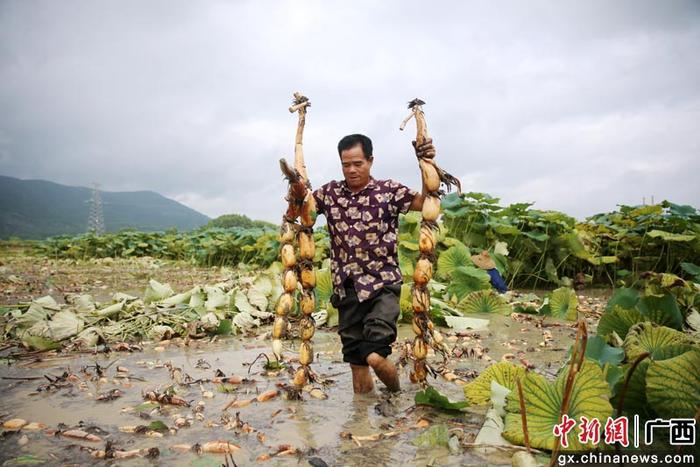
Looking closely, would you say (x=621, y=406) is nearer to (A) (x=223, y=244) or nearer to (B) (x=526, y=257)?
(B) (x=526, y=257)

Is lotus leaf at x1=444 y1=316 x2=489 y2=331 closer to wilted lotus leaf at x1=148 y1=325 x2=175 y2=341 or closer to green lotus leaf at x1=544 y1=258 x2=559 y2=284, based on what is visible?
wilted lotus leaf at x1=148 y1=325 x2=175 y2=341

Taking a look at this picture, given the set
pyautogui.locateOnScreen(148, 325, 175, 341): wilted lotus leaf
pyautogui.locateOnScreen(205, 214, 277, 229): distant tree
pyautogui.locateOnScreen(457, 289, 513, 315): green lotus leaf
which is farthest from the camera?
pyautogui.locateOnScreen(205, 214, 277, 229): distant tree

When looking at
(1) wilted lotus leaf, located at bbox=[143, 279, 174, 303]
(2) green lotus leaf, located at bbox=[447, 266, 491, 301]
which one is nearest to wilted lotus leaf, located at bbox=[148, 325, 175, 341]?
(1) wilted lotus leaf, located at bbox=[143, 279, 174, 303]

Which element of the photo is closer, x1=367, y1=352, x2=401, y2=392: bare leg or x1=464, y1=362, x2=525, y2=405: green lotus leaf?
x1=464, y1=362, x2=525, y2=405: green lotus leaf

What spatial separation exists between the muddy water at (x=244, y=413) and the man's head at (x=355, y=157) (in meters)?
1.44

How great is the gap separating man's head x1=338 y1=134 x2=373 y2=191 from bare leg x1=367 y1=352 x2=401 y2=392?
3.74 ft

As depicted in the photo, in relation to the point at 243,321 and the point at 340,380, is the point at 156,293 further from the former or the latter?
the point at 340,380

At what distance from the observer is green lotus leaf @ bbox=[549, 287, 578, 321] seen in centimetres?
529

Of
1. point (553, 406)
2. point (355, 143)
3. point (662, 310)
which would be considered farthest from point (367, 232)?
point (662, 310)

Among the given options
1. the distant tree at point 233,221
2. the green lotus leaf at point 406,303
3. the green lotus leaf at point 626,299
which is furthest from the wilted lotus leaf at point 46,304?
the distant tree at point 233,221

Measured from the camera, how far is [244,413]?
9.32 ft

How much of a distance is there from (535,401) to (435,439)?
52 cm

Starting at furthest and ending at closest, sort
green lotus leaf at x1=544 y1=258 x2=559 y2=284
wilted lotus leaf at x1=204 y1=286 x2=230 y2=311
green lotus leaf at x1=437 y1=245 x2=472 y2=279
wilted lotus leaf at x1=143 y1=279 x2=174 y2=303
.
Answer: green lotus leaf at x1=544 y1=258 x2=559 y2=284 → green lotus leaf at x1=437 y1=245 x2=472 y2=279 → wilted lotus leaf at x1=143 y1=279 x2=174 y2=303 → wilted lotus leaf at x1=204 y1=286 x2=230 y2=311

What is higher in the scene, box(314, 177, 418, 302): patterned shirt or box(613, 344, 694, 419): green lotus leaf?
box(314, 177, 418, 302): patterned shirt
